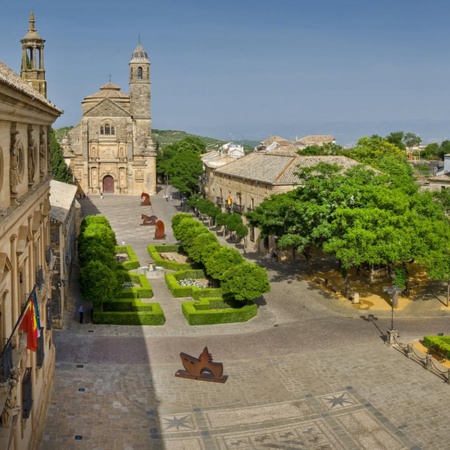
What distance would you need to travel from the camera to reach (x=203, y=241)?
3709cm

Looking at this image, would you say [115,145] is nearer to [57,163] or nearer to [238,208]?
[57,163]

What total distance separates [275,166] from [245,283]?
71.1ft

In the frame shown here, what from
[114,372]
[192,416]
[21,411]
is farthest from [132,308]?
[21,411]

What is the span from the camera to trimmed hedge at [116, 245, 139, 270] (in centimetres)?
3891

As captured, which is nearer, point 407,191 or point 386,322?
point 386,322

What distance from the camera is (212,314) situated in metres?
28.2

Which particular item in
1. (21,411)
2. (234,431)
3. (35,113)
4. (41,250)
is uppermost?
(35,113)

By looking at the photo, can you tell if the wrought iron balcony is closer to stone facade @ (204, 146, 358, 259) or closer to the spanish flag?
stone facade @ (204, 146, 358, 259)

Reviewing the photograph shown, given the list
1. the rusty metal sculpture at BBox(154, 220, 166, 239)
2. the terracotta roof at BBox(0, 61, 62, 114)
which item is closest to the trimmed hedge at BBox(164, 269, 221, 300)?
the rusty metal sculpture at BBox(154, 220, 166, 239)

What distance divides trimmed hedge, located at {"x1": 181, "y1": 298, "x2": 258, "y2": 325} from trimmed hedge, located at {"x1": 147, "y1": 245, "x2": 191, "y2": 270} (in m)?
9.73

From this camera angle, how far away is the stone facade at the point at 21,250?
11.4 m

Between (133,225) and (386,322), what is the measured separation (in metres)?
35.2

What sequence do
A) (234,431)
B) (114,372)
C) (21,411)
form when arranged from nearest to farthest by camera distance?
(21,411), (234,431), (114,372)

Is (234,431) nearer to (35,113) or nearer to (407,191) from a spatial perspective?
(35,113)
